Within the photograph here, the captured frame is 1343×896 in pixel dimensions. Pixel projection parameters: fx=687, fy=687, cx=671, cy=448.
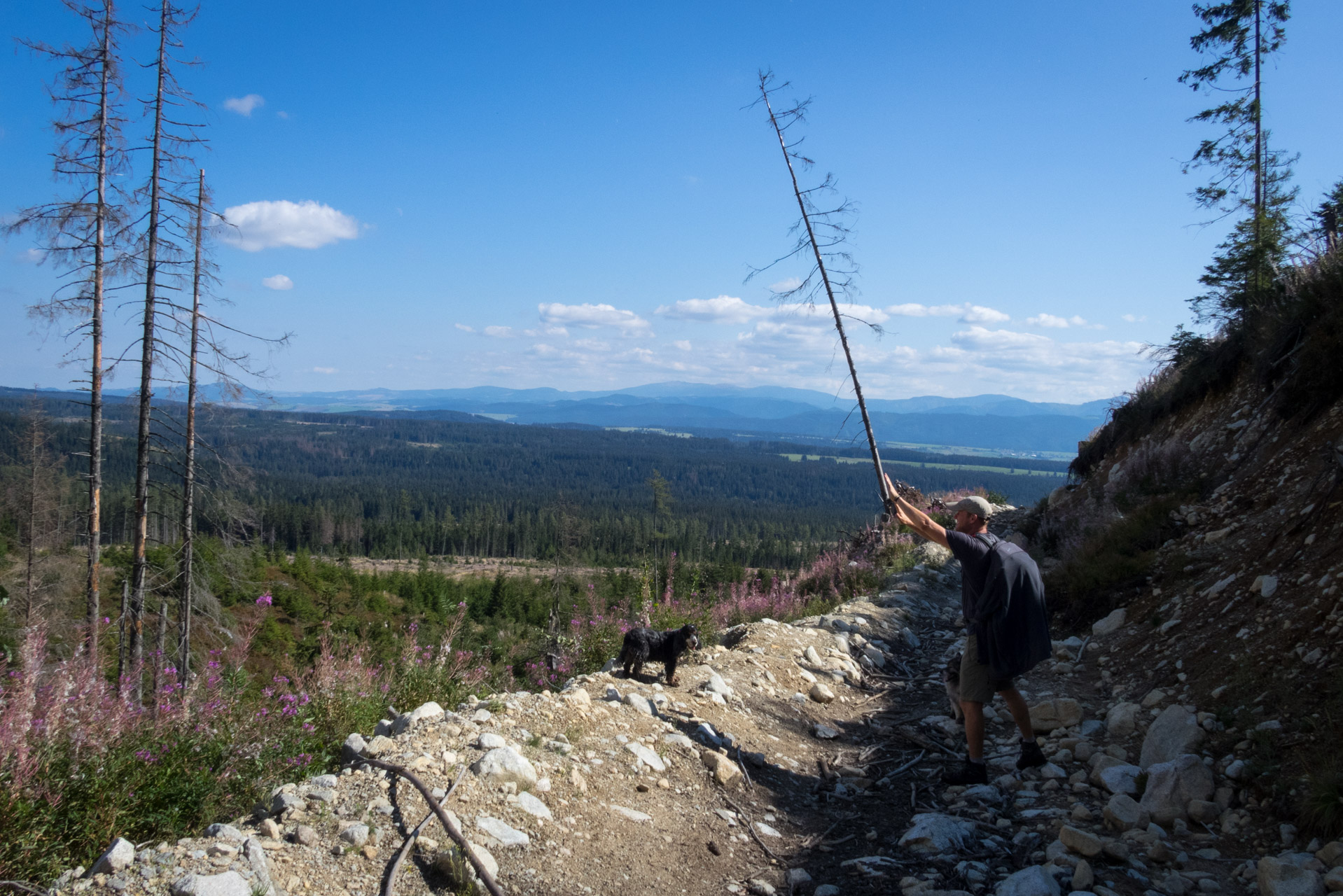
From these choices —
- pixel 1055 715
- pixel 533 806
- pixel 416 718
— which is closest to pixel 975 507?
pixel 1055 715

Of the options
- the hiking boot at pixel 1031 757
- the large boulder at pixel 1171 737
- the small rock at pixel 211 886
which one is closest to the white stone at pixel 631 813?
the small rock at pixel 211 886

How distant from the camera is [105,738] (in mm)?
3221

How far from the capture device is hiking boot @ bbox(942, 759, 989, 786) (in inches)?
181

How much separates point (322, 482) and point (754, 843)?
16968 centimetres

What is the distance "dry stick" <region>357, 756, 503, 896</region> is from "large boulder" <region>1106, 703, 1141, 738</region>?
4221mm

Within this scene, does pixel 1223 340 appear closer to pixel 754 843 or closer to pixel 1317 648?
pixel 1317 648

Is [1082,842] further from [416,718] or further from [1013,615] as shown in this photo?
[416,718]

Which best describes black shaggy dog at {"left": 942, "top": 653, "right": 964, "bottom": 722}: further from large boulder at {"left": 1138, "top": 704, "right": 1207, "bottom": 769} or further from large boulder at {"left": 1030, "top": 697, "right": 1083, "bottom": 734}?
large boulder at {"left": 1138, "top": 704, "right": 1207, "bottom": 769}

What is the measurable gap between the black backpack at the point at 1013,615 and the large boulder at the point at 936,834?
1.04 meters

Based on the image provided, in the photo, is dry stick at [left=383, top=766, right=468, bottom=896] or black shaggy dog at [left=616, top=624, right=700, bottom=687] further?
black shaggy dog at [left=616, top=624, right=700, bottom=687]

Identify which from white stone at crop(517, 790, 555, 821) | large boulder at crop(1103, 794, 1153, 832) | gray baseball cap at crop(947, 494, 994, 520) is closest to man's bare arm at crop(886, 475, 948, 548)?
gray baseball cap at crop(947, 494, 994, 520)

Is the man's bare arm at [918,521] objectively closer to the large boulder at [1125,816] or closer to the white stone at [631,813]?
the large boulder at [1125,816]

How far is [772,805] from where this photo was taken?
14.3 feet

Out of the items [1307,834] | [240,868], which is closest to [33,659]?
[240,868]
